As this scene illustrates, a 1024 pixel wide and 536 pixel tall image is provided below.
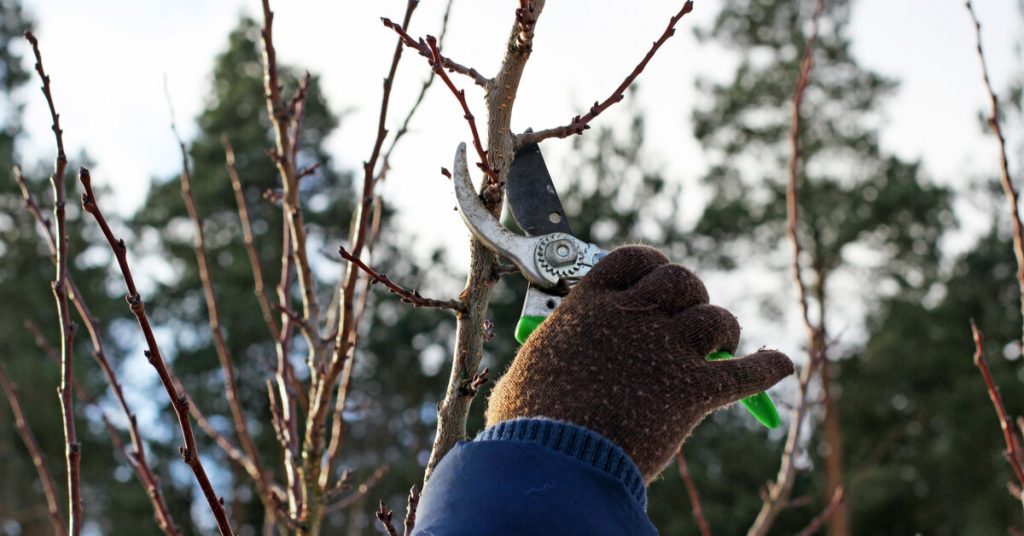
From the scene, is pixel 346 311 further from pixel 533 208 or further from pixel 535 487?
pixel 535 487

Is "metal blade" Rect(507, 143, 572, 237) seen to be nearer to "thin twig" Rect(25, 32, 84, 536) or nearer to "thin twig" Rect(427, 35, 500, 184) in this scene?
"thin twig" Rect(427, 35, 500, 184)

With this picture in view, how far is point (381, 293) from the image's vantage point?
18156 mm

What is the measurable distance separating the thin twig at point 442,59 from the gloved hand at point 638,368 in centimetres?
40

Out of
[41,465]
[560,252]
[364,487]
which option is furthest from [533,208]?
[364,487]

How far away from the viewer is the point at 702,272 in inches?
658

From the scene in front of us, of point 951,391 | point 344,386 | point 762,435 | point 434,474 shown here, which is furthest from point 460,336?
point 951,391

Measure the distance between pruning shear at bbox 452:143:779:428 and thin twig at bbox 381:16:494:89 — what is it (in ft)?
0.36

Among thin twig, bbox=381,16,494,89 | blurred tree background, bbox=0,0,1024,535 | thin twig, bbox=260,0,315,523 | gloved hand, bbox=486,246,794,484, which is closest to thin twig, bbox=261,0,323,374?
thin twig, bbox=260,0,315,523

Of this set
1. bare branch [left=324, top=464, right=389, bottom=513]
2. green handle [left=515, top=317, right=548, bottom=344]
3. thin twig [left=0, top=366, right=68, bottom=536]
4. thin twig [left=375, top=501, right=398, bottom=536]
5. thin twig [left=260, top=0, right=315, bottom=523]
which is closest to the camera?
thin twig [left=375, top=501, right=398, bottom=536]

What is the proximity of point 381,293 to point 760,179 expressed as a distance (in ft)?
22.5

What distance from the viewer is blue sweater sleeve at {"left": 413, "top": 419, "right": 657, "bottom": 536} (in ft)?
3.88

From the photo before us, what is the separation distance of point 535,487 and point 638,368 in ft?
0.85

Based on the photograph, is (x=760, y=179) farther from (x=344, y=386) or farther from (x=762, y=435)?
(x=344, y=386)

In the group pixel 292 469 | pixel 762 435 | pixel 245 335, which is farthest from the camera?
pixel 245 335
